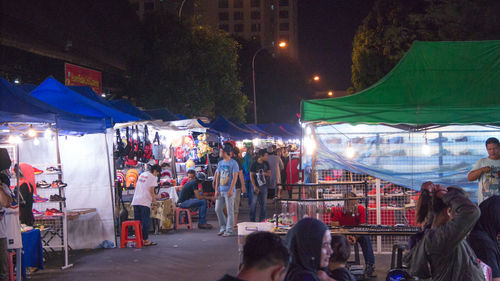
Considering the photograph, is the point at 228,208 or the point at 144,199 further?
the point at 228,208

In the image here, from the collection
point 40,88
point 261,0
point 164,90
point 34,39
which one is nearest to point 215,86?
point 164,90

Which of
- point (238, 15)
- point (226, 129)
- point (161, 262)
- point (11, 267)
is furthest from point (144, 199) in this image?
point (238, 15)

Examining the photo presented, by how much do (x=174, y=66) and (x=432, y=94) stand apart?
2094 centimetres

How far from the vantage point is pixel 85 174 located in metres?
12.2

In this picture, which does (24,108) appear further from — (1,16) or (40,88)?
(1,16)

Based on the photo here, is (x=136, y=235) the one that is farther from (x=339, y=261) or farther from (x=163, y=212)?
(x=339, y=261)

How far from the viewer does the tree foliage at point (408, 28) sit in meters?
18.4

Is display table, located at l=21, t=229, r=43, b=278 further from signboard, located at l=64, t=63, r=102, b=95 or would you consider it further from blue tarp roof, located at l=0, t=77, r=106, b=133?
signboard, located at l=64, t=63, r=102, b=95

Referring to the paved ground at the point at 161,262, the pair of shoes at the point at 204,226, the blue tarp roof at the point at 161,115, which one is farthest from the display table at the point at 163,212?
the blue tarp roof at the point at 161,115

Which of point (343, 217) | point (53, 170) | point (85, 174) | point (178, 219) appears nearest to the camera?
point (343, 217)

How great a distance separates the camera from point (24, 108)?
29.0 ft

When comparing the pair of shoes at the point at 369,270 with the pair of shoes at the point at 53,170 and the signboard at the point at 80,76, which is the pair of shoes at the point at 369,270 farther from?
the signboard at the point at 80,76

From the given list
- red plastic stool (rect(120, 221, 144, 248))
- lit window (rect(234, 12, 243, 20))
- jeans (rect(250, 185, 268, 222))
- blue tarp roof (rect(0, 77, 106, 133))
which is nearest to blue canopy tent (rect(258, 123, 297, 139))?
jeans (rect(250, 185, 268, 222))

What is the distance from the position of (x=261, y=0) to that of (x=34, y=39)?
99836 mm
